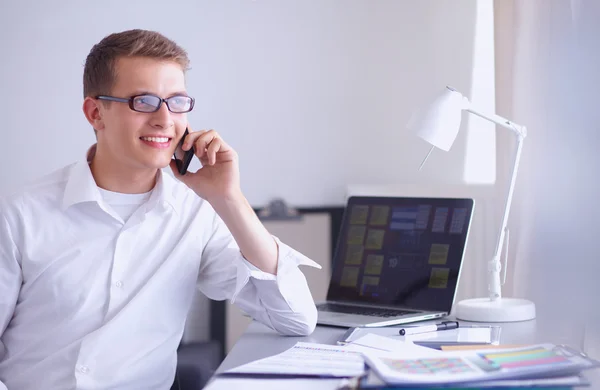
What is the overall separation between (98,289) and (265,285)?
0.34m

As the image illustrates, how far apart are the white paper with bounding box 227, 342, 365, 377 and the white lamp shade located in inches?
19.8

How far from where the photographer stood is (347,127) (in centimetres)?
285

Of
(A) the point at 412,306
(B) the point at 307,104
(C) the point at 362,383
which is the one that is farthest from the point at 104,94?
(B) the point at 307,104

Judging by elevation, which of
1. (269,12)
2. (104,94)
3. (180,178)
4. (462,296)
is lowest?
(462,296)

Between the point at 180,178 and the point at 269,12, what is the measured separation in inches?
57.3

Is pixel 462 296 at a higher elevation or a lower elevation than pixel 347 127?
lower

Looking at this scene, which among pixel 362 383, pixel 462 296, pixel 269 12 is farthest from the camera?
pixel 269 12

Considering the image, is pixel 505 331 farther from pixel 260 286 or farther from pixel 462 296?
pixel 462 296

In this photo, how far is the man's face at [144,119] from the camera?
148 cm

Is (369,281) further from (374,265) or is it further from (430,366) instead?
(430,366)

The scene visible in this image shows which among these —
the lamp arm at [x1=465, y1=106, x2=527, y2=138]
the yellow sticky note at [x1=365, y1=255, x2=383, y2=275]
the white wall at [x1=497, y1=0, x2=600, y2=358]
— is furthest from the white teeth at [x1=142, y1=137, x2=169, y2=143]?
the white wall at [x1=497, y1=0, x2=600, y2=358]

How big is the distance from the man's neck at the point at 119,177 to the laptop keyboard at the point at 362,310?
1.61 ft

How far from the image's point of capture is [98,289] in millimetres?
1482

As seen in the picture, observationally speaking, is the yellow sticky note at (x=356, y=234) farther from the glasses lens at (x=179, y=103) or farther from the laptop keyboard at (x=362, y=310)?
the glasses lens at (x=179, y=103)
